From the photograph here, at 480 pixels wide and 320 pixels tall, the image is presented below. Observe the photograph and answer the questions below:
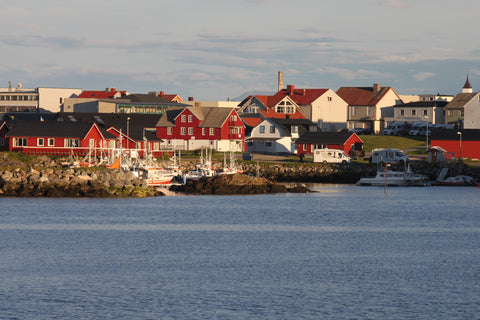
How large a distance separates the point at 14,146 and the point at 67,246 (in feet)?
167

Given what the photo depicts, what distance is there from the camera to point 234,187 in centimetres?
7294

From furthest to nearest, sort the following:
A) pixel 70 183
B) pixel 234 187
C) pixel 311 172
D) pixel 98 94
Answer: pixel 98 94 < pixel 311 172 < pixel 234 187 < pixel 70 183

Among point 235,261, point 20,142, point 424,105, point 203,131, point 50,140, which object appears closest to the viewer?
point 235,261

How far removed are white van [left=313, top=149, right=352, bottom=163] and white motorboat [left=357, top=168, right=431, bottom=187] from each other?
662cm

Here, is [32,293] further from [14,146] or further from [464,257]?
[14,146]

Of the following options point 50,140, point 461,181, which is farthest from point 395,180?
point 50,140

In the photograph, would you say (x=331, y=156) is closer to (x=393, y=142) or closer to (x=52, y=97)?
(x=393, y=142)

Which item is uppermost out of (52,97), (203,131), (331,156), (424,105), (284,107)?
(52,97)

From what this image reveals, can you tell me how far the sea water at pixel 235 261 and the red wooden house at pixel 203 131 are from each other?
1547 inches

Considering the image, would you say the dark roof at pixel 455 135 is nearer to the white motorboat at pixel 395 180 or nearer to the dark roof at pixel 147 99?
the white motorboat at pixel 395 180

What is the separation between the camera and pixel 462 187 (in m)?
81.1

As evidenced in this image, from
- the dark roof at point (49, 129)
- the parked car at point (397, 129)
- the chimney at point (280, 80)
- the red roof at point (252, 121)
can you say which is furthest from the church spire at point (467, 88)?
the dark roof at point (49, 129)

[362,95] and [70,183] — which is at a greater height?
[362,95]

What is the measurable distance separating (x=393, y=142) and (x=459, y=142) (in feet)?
45.8
